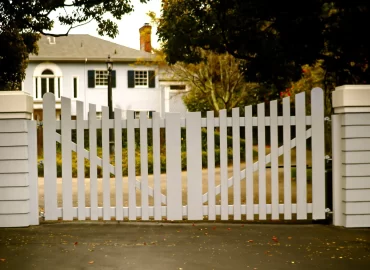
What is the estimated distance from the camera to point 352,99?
6844 mm

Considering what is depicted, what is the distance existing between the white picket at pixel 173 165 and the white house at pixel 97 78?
1134 inches

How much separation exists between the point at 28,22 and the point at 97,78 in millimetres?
22074

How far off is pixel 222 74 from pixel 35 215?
2347cm

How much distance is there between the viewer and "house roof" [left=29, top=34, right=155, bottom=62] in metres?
36.1

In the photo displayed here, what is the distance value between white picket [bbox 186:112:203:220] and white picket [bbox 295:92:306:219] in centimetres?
127

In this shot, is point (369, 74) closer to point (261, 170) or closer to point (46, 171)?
point (261, 170)

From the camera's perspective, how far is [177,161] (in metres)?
7.12

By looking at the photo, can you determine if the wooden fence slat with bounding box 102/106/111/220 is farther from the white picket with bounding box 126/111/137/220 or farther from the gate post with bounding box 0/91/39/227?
the gate post with bounding box 0/91/39/227

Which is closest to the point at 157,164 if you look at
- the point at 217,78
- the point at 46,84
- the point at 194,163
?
the point at 194,163

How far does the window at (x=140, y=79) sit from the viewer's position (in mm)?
36656

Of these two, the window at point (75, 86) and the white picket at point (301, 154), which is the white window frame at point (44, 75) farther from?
the white picket at point (301, 154)

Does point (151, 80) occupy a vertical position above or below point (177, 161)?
above

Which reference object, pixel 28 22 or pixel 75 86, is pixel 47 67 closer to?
pixel 75 86

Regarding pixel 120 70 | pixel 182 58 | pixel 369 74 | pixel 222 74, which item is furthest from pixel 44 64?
pixel 369 74
